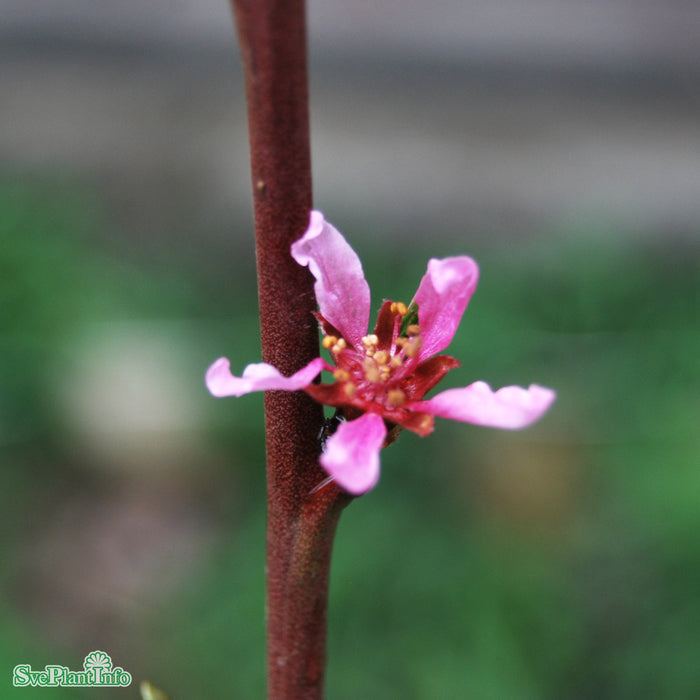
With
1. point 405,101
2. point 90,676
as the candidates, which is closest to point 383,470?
point 90,676

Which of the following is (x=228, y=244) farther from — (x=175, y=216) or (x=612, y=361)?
(x=612, y=361)

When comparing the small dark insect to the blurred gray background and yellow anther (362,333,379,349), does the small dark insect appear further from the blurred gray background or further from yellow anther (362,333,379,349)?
the blurred gray background

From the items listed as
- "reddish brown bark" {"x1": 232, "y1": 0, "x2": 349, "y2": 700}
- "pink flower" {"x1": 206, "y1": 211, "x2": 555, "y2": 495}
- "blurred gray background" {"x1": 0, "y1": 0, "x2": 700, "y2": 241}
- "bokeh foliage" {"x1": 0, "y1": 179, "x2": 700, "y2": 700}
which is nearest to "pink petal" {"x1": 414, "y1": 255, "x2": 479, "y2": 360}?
"pink flower" {"x1": 206, "y1": 211, "x2": 555, "y2": 495}

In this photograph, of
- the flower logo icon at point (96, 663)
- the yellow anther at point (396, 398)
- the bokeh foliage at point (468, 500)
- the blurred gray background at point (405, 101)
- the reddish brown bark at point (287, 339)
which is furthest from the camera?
the blurred gray background at point (405, 101)

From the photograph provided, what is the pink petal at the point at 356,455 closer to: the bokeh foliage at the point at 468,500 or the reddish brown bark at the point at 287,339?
the reddish brown bark at the point at 287,339

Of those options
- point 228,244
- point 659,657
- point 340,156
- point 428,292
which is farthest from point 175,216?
point 428,292

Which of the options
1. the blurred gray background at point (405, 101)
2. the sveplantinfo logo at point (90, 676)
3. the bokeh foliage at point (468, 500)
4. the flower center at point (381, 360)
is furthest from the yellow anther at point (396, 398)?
the blurred gray background at point (405, 101)
